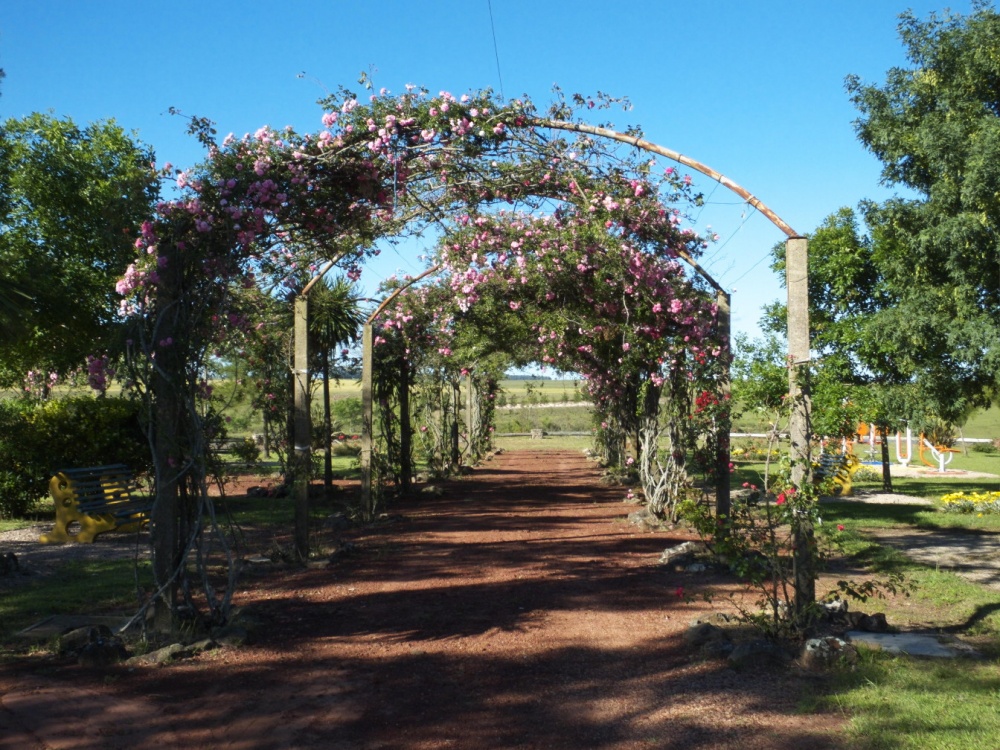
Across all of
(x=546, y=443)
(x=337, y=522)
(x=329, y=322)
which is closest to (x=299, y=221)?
(x=337, y=522)

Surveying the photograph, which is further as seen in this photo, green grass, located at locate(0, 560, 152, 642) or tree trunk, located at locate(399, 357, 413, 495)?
tree trunk, located at locate(399, 357, 413, 495)

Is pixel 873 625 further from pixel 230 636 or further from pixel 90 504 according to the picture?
pixel 90 504

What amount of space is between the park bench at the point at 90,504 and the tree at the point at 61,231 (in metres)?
1.93

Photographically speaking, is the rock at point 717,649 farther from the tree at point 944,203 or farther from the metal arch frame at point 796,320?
the tree at point 944,203

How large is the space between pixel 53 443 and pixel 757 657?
34.6ft

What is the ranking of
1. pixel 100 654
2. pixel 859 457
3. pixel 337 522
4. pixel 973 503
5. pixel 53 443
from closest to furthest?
pixel 100 654
pixel 337 522
pixel 53 443
pixel 973 503
pixel 859 457

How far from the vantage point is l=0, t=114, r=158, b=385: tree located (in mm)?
12375

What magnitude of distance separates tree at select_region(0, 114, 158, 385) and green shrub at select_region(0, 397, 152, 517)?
2.87 feet

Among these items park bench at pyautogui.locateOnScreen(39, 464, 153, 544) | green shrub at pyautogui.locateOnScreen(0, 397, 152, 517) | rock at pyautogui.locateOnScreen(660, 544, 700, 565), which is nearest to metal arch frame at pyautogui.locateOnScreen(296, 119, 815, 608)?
rock at pyautogui.locateOnScreen(660, 544, 700, 565)

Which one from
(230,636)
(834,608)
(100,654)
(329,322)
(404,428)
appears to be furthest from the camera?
(404,428)

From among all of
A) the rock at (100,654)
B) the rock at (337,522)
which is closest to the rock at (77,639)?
the rock at (100,654)

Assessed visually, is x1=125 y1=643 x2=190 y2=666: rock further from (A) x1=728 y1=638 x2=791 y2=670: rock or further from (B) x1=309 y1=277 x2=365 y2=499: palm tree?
(B) x1=309 y1=277 x2=365 y2=499: palm tree

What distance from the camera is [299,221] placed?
6797 mm

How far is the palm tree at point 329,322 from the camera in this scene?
15.3 m
